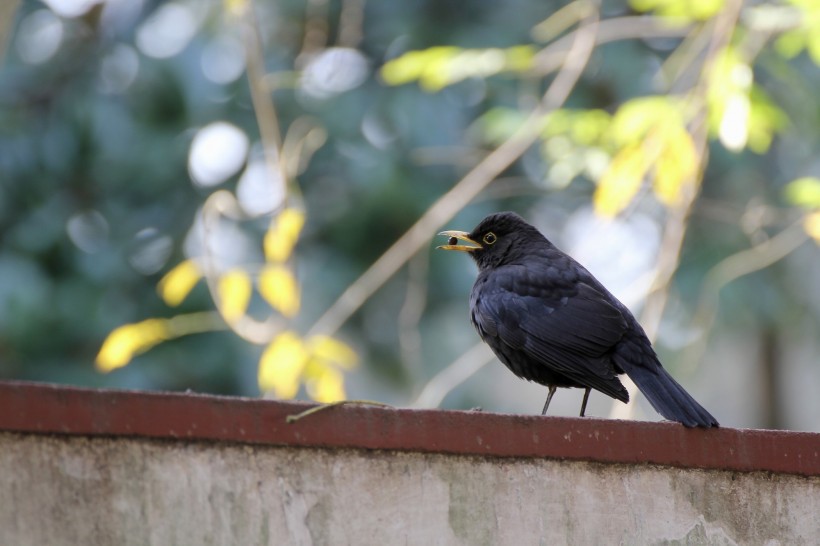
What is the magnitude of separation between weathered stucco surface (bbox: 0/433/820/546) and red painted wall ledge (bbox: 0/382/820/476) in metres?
0.04

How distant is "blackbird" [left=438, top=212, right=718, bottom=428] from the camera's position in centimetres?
416

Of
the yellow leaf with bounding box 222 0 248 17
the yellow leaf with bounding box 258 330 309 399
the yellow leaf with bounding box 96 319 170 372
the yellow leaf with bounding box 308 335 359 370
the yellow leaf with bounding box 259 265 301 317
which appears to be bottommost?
the yellow leaf with bounding box 96 319 170 372

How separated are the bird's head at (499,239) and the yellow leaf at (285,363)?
102cm

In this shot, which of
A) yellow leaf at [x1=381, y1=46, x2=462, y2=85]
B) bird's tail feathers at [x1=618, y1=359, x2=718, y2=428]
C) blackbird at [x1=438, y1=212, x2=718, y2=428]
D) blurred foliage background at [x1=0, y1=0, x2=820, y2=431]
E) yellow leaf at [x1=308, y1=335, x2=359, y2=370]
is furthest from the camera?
blurred foliage background at [x1=0, y1=0, x2=820, y2=431]

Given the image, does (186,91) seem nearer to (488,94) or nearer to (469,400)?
(488,94)

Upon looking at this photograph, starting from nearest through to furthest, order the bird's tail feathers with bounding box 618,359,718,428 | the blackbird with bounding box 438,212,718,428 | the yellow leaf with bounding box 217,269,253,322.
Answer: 1. the bird's tail feathers with bounding box 618,359,718,428
2. the blackbird with bounding box 438,212,718,428
3. the yellow leaf with bounding box 217,269,253,322

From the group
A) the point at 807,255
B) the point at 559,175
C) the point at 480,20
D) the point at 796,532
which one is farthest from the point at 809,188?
the point at 807,255

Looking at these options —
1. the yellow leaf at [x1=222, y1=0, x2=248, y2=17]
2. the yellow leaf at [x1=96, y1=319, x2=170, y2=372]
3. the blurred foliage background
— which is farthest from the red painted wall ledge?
the blurred foliage background

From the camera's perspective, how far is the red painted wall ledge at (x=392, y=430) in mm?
2957

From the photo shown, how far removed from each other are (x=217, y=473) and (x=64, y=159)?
285 inches

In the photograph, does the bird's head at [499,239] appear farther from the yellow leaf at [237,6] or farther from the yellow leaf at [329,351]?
the yellow leaf at [237,6]

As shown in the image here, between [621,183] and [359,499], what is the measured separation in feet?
9.02

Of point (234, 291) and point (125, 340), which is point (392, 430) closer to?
point (234, 291)

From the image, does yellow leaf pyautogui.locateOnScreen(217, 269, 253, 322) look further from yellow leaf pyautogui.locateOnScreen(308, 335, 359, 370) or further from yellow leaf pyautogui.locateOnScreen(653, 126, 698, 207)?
yellow leaf pyautogui.locateOnScreen(653, 126, 698, 207)
